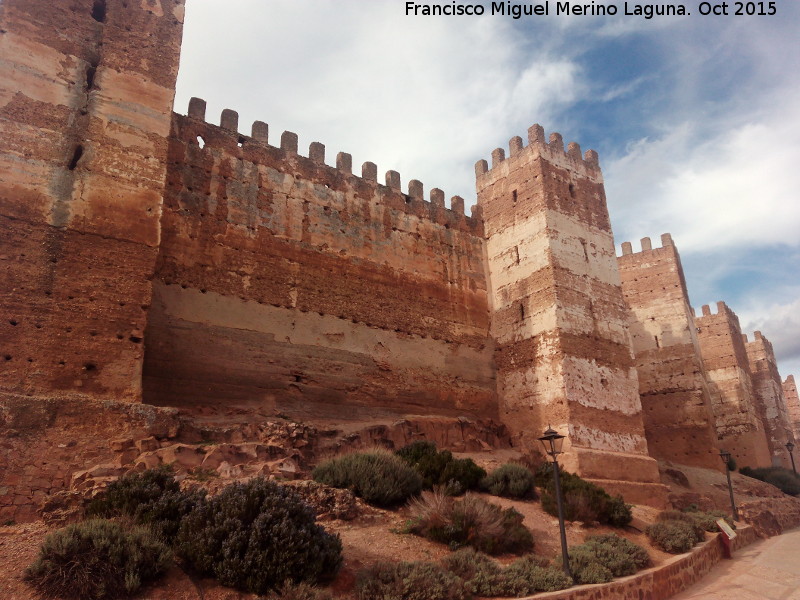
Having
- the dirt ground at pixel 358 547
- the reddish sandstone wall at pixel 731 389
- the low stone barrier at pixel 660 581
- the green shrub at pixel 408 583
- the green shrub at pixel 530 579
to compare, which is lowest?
the low stone barrier at pixel 660 581

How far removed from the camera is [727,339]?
92.3ft

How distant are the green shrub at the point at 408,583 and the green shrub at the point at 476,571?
326 millimetres

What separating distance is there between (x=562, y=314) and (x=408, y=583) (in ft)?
39.5

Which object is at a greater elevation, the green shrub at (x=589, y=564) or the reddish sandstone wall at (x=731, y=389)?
the reddish sandstone wall at (x=731, y=389)

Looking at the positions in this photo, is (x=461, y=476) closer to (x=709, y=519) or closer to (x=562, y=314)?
(x=709, y=519)

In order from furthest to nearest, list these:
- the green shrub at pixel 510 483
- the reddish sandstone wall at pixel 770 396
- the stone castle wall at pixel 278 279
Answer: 1. the reddish sandstone wall at pixel 770 396
2. the green shrub at pixel 510 483
3. the stone castle wall at pixel 278 279

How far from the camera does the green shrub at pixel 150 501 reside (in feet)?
24.1

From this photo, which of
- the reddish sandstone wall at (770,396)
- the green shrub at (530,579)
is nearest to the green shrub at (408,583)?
the green shrub at (530,579)

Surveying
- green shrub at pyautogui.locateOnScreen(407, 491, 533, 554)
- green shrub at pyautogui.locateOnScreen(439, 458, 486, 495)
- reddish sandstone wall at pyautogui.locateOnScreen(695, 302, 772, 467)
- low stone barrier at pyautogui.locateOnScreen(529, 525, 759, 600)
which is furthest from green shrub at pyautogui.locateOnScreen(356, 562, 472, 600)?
reddish sandstone wall at pyautogui.locateOnScreen(695, 302, 772, 467)

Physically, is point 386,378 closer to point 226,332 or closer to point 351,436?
point 351,436

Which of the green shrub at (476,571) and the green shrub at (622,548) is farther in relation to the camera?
the green shrub at (622,548)

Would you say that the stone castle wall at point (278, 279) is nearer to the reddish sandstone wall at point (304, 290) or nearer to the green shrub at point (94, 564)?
the reddish sandstone wall at point (304, 290)

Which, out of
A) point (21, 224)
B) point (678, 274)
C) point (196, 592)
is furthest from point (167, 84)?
point (678, 274)

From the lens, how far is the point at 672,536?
39.6 feet
